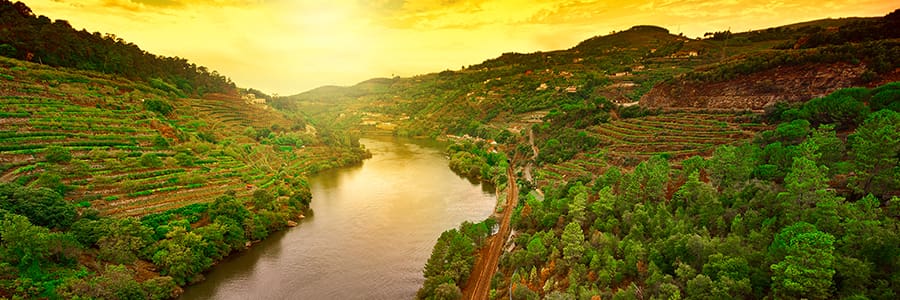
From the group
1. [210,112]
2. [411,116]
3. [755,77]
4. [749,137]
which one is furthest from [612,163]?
[411,116]

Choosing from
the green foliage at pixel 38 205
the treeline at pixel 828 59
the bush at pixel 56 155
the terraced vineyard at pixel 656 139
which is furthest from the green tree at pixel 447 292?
the treeline at pixel 828 59

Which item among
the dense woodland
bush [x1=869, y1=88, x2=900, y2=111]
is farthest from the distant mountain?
the dense woodland

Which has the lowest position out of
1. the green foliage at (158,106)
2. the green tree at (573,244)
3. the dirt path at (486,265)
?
the dirt path at (486,265)

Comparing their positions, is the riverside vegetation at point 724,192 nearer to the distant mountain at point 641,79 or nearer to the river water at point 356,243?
the distant mountain at point 641,79

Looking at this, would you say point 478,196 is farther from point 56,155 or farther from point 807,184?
point 56,155

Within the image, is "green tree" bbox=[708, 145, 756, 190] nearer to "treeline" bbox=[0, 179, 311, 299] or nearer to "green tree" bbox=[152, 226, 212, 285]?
"treeline" bbox=[0, 179, 311, 299]

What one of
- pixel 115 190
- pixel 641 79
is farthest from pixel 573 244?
pixel 641 79

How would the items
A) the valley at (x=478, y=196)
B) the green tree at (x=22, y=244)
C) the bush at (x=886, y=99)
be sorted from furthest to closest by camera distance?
1. the bush at (x=886, y=99)
2. the green tree at (x=22, y=244)
3. the valley at (x=478, y=196)
